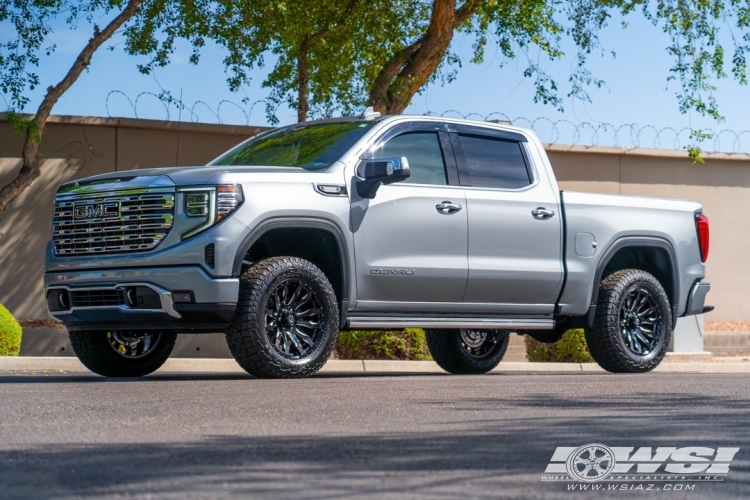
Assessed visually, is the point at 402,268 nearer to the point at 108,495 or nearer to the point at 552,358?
the point at 108,495

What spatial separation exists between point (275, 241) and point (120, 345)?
67.1 inches

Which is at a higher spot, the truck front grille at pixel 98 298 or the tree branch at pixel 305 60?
the tree branch at pixel 305 60

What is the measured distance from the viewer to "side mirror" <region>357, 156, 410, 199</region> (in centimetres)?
898

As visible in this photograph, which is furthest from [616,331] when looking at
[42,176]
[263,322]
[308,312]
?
[42,176]

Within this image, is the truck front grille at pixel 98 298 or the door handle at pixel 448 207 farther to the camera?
the door handle at pixel 448 207

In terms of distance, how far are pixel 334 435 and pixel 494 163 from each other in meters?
5.45

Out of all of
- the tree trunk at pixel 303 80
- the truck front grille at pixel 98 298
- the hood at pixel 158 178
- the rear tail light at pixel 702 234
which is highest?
the tree trunk at pixel 303 80

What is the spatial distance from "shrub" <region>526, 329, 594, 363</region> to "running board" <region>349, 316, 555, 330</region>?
20.8 feet

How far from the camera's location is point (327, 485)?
406 cm

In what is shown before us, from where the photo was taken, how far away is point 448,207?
31.6 feet

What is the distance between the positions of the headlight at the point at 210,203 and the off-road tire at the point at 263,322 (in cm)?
50

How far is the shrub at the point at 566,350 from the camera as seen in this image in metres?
16.8

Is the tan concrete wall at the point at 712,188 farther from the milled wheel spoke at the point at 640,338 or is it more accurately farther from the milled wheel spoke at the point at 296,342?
the milled wheel spoke at the point at 296,342

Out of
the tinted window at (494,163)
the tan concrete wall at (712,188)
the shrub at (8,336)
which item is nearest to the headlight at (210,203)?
the tinted window at (494,163)
